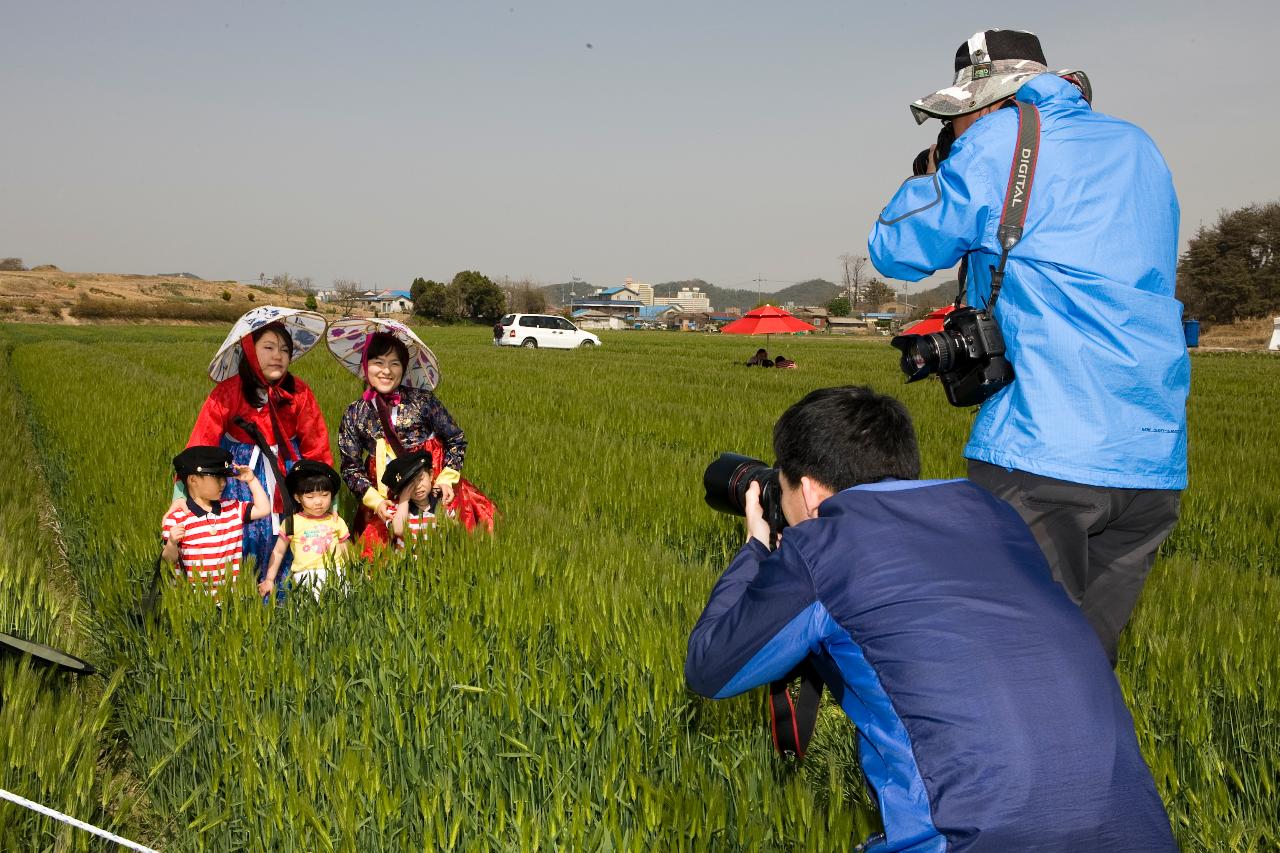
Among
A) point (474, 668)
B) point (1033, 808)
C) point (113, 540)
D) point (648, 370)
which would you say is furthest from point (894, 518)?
point (648, 370)

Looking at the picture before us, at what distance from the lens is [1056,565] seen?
6.42 ft

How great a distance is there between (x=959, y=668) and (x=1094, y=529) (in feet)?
3.07

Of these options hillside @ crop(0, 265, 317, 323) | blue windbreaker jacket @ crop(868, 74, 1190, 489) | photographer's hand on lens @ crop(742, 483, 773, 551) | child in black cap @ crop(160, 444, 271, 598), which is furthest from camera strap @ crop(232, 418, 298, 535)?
hillside @ crop(0, 265, 317, 323)

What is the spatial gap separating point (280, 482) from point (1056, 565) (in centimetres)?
293

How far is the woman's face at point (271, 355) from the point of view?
3.63 m

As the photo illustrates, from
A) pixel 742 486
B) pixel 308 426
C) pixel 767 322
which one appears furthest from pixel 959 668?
pixel 767 322

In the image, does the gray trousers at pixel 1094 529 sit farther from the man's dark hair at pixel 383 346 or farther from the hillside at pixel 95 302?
the hillside at pixel 95 302

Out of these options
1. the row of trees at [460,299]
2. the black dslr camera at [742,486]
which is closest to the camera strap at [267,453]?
the black dslr camera at [742,486]

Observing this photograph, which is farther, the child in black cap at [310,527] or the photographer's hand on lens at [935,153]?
the child in black cap at [310,527]

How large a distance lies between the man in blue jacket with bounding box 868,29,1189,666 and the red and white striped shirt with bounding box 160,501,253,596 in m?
2.76

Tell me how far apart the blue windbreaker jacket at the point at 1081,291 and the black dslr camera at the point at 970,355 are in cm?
3

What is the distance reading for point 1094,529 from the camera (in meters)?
1.97

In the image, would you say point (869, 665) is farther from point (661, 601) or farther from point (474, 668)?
point (661, 601)

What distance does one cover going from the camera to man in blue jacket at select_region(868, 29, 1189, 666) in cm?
192
